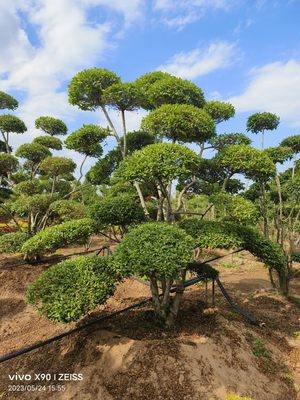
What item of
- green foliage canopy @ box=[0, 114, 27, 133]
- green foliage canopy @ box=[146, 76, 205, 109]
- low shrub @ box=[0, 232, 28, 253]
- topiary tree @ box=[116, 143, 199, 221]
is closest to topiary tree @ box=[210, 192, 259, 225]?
topiary tree @ box=[116, 143, 199, 221]

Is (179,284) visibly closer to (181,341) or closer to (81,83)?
(181,341)

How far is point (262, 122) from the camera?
44.7ft

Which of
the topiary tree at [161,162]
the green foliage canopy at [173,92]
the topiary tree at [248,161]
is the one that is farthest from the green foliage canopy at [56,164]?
the topiary tree at [248,161]

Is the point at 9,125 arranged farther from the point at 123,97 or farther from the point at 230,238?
the point at 230,238

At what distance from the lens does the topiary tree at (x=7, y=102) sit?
19703 mm

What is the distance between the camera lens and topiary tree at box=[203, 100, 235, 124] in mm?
9906

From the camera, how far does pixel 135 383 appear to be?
20.4 ft

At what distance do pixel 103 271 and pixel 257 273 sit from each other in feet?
45.3

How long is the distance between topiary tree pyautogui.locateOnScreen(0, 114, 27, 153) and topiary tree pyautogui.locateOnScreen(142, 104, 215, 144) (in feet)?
45.1

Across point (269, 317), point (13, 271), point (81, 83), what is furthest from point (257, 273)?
point (81, 83)

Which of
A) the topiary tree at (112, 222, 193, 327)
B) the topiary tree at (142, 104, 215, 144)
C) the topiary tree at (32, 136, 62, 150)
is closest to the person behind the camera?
the topiary tree at (112, 222, 193, 327)

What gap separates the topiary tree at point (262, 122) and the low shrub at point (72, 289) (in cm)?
981

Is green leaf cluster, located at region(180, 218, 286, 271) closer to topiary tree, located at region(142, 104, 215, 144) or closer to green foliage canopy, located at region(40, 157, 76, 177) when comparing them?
topiary tree, located at region(142, 104, 215, 144)

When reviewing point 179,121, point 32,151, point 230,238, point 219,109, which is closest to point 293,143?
point 219,109
